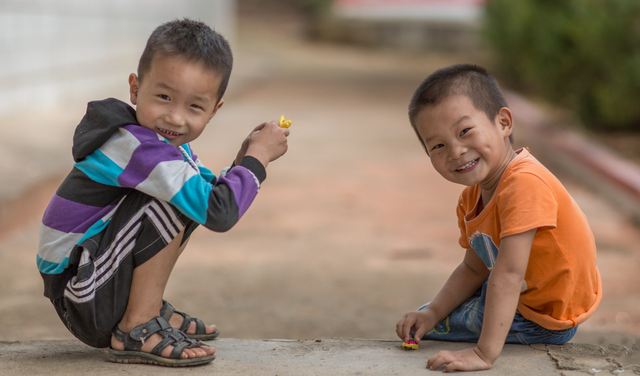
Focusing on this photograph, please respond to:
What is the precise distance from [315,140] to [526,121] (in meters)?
3.30

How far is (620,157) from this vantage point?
24.2 feet

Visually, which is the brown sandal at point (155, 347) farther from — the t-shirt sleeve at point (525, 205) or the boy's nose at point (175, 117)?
the t-shirt sleeve at point (525, 205)

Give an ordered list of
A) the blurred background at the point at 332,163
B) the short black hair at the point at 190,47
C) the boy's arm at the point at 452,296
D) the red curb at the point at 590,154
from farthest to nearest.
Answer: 1. the red curb at the point at 590,154
2. the blurred background at the point at 332,163
3. the boy's arm at the point at 452,296
4. the short black hair at the point at 190,47

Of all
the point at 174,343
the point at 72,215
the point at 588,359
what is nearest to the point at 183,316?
the point at 174,343

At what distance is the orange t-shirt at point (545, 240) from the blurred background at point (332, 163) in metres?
1.14

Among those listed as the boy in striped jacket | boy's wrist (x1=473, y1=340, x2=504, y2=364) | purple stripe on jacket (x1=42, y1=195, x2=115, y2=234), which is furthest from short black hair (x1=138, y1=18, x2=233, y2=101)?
boy's wrist (x1=473, y1=340, x2=504, y2=364)

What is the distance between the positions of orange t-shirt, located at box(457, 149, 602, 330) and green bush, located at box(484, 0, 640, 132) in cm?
537

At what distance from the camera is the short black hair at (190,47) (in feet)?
6.85

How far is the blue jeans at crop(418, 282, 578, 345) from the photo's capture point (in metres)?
2.33

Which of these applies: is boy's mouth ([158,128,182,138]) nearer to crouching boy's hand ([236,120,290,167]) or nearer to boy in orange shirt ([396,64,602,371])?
crouching boy's hand ([236,120,290,167])

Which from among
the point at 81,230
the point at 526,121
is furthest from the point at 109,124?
the point at 526,121

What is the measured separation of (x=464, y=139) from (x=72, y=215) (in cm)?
123

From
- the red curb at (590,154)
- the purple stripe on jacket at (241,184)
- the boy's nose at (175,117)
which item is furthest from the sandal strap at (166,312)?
the red curb at (590,154)

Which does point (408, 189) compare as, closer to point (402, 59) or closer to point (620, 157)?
point (620, 157)
